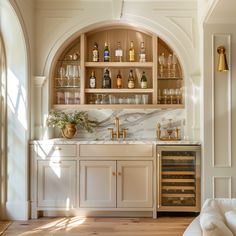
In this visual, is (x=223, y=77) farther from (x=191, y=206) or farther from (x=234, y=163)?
(x=191, y=206)

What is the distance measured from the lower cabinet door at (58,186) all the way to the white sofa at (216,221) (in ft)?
7.33

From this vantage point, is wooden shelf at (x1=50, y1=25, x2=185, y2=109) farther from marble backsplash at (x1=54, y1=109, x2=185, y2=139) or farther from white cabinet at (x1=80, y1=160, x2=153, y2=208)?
white cabinet at (x1=80, y1=160, x2=153, y2=208)

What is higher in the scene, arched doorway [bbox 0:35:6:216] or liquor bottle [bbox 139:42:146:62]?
liquor bottle [bbox 139:42:146:62]

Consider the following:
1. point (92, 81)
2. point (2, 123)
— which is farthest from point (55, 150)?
point (92, 81)

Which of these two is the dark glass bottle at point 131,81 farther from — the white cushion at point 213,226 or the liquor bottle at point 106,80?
the white cushion at point 213,226

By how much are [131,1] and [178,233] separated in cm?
309

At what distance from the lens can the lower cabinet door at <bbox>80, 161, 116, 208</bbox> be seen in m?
4.12

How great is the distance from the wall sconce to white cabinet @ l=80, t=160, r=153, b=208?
148cm

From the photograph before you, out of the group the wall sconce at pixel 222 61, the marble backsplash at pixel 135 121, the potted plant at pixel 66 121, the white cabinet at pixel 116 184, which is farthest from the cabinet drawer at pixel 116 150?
the wall sconce at pixel 222 61

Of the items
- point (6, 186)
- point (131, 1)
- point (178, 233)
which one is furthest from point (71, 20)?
point (178, 233)

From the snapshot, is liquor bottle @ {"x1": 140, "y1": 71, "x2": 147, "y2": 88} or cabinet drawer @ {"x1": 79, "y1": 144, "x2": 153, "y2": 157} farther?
liquor bottle @ {"x1": 140, "y1": 71, "x2": 147, "y2": 88}

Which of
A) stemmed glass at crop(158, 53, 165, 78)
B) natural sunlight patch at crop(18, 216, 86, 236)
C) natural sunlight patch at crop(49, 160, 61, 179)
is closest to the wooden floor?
natural sunlight patch at crop(18, 216, 86, 236)

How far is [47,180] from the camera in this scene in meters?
4.14

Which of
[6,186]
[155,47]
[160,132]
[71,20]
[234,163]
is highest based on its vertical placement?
[71,20]
